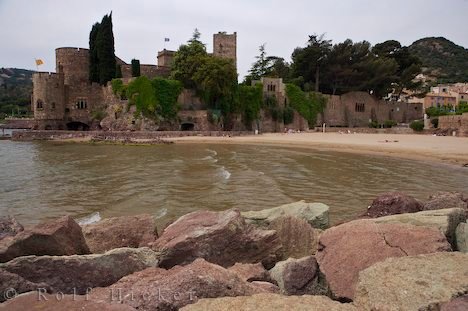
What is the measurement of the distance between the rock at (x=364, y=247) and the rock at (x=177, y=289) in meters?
1.05

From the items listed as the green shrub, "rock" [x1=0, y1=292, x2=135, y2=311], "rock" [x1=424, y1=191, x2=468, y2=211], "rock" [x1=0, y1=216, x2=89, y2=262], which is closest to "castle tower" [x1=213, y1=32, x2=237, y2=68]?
the green shrub

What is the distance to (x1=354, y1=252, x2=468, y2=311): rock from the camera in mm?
3307

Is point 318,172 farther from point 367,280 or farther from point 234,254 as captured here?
point 367,280

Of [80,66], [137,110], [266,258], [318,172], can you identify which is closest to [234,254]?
[266,258]

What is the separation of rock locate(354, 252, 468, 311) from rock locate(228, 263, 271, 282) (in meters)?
1.34

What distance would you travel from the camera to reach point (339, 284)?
4.42 meters

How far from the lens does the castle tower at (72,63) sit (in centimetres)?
5847

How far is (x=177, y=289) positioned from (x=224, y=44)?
61597 millimetres

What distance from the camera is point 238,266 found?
16.6 feet

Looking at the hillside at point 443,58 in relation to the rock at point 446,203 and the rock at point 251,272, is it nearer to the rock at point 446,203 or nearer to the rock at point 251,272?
the rock at point 446,203

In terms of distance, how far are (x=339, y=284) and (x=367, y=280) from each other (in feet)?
2.48

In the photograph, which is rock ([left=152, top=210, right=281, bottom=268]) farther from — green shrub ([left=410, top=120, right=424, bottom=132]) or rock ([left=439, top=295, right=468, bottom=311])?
green shrub ([left=410, top=120, right=424, bottom=132])

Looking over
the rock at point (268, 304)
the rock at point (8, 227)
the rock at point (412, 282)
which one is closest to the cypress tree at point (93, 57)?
the rock at point (8, 227)

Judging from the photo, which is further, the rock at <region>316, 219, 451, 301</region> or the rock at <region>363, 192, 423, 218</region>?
the rock at <region>363, 192, 423, 218</region>
